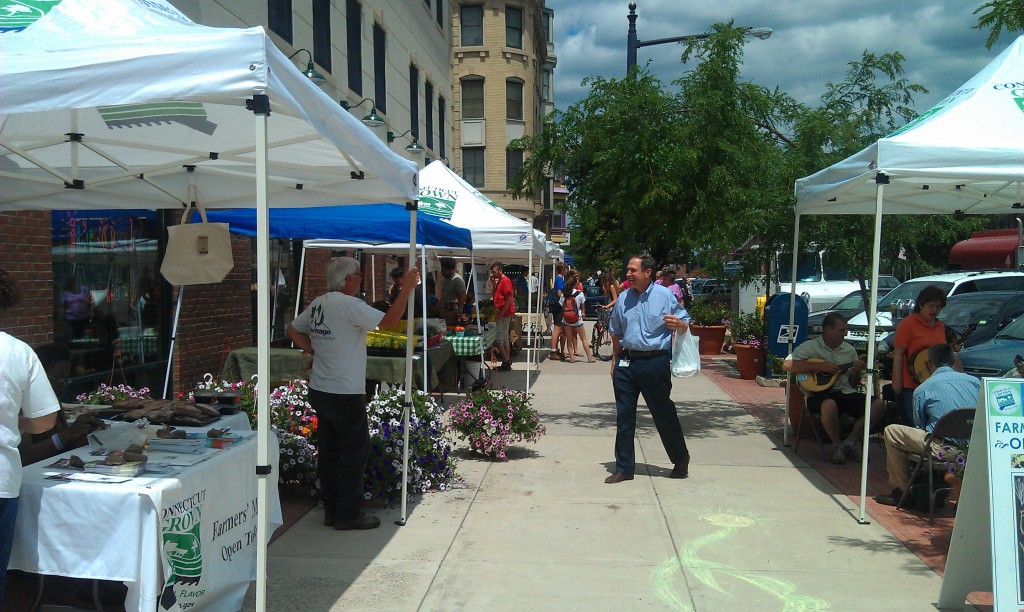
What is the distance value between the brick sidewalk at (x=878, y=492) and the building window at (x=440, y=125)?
16.7 m

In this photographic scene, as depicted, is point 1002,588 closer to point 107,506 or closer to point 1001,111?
point 1001,111

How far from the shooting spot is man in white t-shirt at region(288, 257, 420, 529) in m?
5.28

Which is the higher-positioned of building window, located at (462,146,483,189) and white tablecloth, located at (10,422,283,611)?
building window, located at (462,146,483,189)

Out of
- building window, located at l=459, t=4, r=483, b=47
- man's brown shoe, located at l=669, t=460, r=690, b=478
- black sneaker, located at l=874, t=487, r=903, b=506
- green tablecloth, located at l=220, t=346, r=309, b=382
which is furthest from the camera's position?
building window, located at l=459, t=4, r=483, b=47

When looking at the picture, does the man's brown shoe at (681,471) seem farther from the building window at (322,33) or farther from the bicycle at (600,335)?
the bicycle at (600,335)

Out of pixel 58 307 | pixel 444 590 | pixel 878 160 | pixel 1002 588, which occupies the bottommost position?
pixel 444 590

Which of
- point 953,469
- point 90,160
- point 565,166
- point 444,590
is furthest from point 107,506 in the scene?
point 565,166

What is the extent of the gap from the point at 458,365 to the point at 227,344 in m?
3.37

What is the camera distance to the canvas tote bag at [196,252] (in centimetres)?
650

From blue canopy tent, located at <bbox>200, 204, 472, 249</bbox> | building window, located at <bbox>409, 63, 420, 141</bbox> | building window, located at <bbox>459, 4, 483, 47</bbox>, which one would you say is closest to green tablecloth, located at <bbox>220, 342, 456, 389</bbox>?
blue canopy tent, located at <bbox>200, 204, 472, 249</bbox>

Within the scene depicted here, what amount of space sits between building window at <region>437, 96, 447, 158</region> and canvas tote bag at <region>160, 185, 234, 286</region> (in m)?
19.8

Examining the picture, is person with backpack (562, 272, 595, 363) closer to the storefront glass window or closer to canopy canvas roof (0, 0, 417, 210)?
the storefront glass window

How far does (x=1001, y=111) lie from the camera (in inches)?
227

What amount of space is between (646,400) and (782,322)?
5498 millimetres
